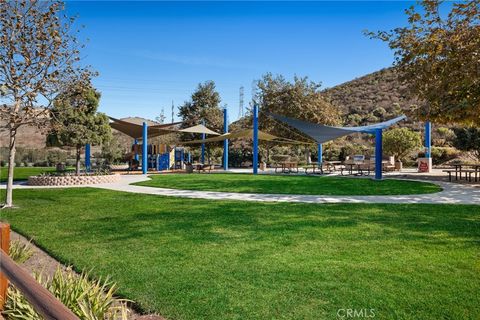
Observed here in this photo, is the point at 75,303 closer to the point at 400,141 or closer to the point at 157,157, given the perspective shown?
the point at 157,157

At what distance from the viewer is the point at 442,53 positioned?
22.7ft

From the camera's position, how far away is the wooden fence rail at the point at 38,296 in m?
1.33

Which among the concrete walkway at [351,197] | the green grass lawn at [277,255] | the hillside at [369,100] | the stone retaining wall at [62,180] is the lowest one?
the green grass lawn at [277,255]

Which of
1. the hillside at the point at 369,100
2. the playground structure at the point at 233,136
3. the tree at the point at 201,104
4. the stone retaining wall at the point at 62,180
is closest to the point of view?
the stone retaining wall at the point at 62,180

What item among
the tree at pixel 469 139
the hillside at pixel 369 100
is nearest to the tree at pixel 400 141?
the tree at pixel 469 139

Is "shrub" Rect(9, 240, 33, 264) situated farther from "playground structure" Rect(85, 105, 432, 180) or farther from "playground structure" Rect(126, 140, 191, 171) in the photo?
"playground structure" Rect(126, 140, 191, 171)

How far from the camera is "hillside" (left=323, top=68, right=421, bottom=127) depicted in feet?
130

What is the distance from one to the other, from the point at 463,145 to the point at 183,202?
19275 millimetres

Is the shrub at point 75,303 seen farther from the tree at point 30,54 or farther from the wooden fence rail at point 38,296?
the tree at point 30,54

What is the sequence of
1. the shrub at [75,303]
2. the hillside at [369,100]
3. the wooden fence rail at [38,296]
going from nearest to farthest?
the wooden fence rail at [38,296], the shrub at [75,303], the hillside at [369,100]

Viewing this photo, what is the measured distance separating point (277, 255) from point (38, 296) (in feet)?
9.58

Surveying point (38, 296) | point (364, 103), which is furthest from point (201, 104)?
point (38, 296)

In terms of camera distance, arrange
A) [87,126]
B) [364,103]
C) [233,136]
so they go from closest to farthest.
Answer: [87,126], [233,136], [364,103]

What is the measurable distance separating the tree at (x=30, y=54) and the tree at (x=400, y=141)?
18053mm
